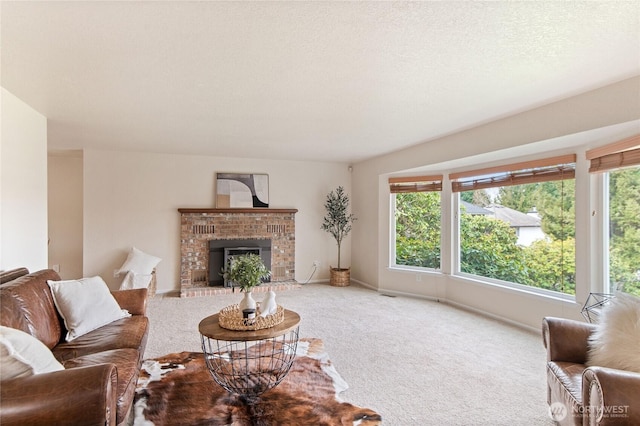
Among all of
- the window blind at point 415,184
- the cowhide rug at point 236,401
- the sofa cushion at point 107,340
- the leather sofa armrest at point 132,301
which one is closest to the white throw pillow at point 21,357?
the sofa cushion at point 107,340

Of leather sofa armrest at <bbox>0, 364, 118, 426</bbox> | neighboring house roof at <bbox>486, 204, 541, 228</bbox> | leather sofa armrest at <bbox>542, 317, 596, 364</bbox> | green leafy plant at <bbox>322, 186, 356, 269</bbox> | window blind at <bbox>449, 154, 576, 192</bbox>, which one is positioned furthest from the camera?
green leafy plant at <bbox>322, 186, 356, 269</bbox>

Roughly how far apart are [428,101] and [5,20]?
9.25 feet

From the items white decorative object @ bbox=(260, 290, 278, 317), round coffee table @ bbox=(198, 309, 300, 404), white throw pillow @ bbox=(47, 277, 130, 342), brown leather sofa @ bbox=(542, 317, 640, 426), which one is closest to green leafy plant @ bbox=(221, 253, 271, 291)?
white decorative object @ bbox=(260, 290, 278, 317)

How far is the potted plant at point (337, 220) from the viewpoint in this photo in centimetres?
612

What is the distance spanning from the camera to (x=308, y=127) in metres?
3.78

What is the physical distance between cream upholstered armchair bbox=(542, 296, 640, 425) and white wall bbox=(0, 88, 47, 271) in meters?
3.94

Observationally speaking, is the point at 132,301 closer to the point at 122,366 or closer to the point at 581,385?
the point at 122,366

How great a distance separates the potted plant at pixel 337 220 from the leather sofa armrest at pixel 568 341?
13.5ft

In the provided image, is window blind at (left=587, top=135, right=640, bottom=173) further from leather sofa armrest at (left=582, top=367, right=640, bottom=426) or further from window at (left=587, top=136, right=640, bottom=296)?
leather sofa armrest at (left=582, top=367, right=640, bottom=426)

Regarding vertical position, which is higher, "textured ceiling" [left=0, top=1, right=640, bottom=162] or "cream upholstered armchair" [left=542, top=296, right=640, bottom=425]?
"textured ceiling" [left=0, top=1, right=640, bottom=162]

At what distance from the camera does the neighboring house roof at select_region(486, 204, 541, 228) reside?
3914mm

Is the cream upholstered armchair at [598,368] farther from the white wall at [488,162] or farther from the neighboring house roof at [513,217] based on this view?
the neighboring house roof at [513,217]

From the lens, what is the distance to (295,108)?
3084mm

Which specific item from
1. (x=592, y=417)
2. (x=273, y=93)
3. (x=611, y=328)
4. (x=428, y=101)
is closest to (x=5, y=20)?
(x=273, y=93)
